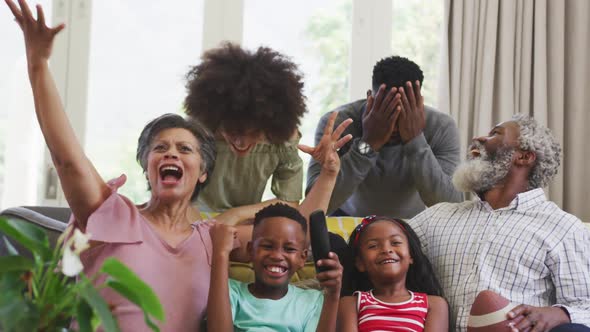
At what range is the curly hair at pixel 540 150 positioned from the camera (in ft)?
8.16

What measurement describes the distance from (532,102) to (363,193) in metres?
1.52

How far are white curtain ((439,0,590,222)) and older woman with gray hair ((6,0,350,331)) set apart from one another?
1830 millimetres

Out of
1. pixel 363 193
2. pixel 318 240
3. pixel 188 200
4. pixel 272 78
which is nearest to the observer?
pixel 318 240

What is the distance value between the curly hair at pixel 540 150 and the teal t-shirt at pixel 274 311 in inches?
35.6

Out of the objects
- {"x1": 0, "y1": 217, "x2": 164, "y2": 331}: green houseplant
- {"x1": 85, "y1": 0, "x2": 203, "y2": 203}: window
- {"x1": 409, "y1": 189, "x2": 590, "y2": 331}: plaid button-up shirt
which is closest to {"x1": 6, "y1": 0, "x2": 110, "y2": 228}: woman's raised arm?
{"x1": 0, "y1": 217, "x2": 164, "y2": 331}: green houseplant

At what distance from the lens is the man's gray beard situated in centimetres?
250

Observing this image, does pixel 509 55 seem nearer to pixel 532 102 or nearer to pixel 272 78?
pixel 532 102

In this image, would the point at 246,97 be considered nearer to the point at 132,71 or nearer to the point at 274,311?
the point at 274,311

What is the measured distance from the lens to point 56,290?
100 centimetres

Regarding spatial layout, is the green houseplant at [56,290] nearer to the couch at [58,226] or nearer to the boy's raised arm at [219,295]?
the boy's raised arm at [219,295]

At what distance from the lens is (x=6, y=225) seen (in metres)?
0.99

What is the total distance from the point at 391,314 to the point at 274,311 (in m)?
0.36

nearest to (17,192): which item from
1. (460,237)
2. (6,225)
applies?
(460,237)

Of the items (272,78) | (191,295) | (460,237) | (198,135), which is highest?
(272,78)
